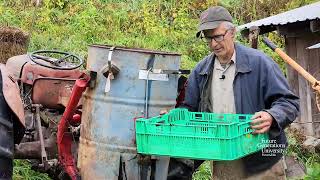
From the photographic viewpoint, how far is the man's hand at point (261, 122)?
364 cm

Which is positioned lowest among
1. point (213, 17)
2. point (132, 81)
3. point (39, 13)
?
point (132, 81)

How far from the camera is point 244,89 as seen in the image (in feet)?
13.0

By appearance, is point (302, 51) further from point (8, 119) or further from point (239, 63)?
point (8, 119)

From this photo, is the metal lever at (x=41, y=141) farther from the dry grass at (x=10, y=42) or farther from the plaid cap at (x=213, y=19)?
the dry grass at (x=10, y=42)

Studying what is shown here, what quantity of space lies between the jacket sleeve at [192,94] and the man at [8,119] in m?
1.25

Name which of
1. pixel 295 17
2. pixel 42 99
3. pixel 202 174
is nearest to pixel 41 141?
pixel 42 99

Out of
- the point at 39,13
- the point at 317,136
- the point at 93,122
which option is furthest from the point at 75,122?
the point at 39,13

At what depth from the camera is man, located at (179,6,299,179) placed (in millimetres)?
3891

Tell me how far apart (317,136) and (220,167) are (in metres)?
6.27

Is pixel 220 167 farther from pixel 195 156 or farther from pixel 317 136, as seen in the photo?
pixel 317 136

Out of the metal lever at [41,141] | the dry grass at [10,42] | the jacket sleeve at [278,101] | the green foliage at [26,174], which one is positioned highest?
the dry grass at [10,42]

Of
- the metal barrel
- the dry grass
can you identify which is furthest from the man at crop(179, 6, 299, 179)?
the dry grass

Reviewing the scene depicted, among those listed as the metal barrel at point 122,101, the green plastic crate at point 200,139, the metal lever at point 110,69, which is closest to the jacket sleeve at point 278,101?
the green plastic crate at point 200,139

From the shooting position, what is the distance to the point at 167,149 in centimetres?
368
